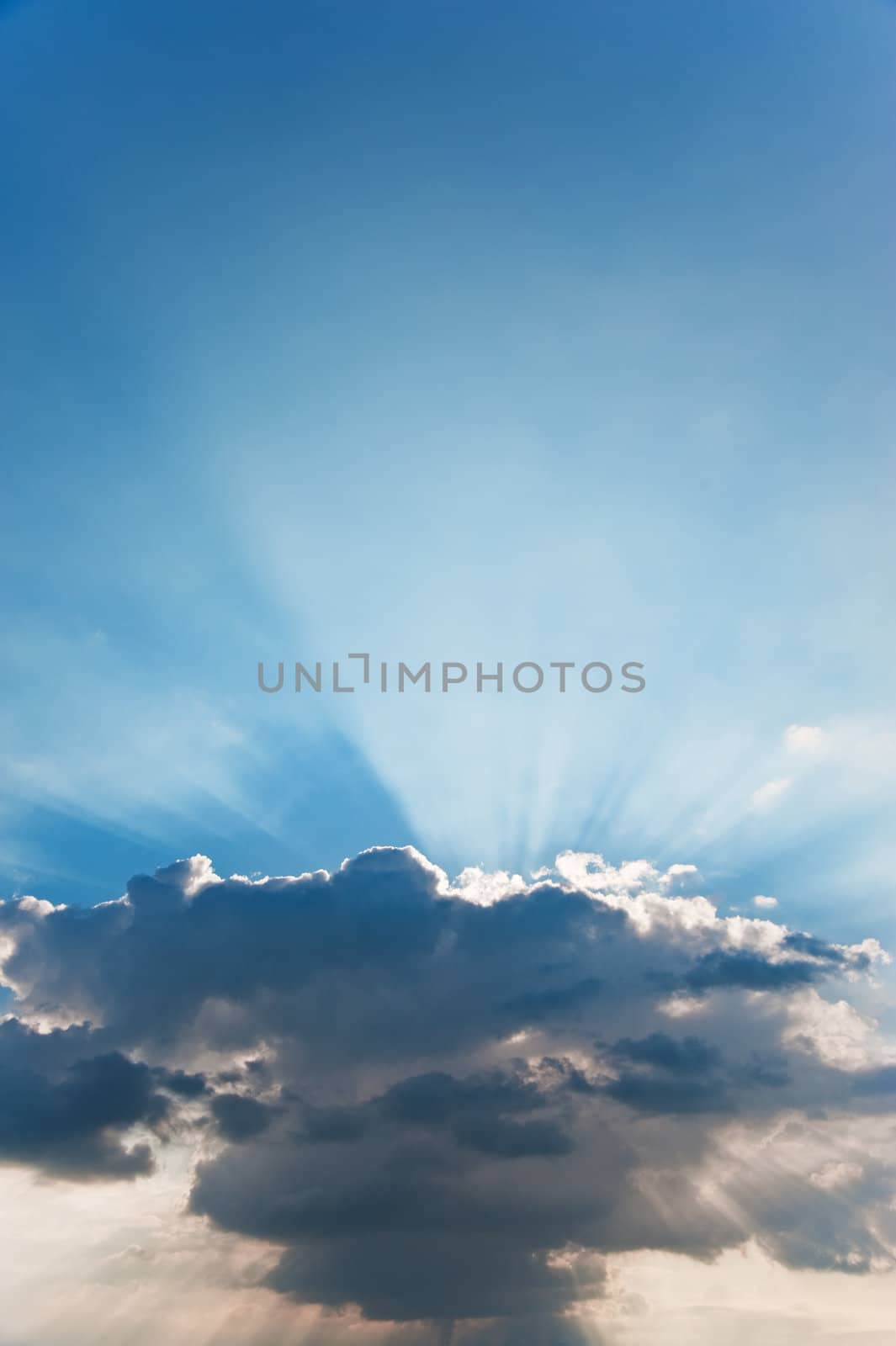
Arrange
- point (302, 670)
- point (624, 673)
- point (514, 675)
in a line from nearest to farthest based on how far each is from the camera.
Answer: point (514, 675) → point (302, 670) → point (624, 673)

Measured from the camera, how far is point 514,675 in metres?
11.0

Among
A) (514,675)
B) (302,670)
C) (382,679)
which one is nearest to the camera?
(514,675)

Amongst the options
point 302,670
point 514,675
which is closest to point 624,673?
point 514,675

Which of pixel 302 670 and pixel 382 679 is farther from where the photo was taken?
pixel 382 679

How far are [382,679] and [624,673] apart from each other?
1884 inches

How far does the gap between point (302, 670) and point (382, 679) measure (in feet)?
42.6

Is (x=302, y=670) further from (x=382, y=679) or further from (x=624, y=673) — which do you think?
(x=624, y=673)

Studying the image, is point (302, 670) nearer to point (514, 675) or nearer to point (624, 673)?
point (514, 675)

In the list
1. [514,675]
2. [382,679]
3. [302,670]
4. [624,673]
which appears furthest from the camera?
[624,673]

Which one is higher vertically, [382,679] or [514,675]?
[382,679]

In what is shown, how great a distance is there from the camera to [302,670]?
532 inches

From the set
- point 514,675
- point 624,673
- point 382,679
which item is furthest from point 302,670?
point 624,673

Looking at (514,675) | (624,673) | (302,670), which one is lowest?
(514,675)

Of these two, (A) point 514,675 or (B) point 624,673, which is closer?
(A) point 514,675
